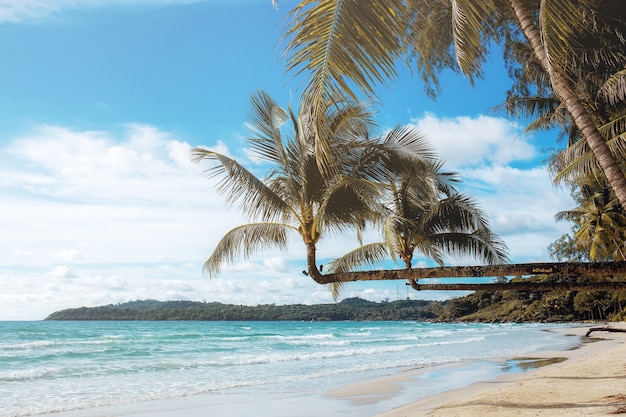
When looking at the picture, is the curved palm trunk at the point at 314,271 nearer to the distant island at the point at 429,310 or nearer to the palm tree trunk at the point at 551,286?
the palm tree trunk at the point at 551,286

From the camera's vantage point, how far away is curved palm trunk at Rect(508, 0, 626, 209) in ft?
12.4

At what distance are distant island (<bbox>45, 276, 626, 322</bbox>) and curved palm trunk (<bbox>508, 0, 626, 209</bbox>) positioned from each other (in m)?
42.5

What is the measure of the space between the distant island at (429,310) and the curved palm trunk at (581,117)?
139ft

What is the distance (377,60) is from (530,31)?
1.91 meters

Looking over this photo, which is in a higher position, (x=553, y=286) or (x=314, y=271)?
(x=314, y=271)

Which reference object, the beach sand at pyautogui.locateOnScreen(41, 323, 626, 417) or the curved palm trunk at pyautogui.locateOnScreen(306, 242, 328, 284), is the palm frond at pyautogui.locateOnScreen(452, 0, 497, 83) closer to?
the curved palm trunk at pyautogui.locateOnScreen(306, 242, 328, 284)

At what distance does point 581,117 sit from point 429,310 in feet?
354

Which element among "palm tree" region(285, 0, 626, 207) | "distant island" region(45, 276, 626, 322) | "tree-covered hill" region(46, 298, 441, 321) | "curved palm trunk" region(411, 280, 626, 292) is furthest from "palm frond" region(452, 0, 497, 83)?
"tree-covered hill" region(46, 298, 441, 321)

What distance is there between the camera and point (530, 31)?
13.5ft

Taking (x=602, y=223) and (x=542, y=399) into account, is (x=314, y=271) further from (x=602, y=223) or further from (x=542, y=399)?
(x=602, y=223)

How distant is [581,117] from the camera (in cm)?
393

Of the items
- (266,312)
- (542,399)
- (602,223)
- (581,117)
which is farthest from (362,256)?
(266,312)

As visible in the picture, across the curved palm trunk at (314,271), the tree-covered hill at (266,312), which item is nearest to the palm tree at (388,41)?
the curved palm trunk at (314,271)

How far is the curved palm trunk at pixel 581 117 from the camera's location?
3.77 m
